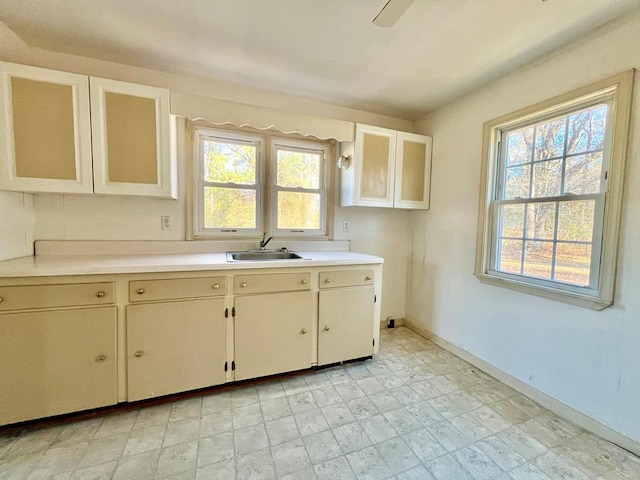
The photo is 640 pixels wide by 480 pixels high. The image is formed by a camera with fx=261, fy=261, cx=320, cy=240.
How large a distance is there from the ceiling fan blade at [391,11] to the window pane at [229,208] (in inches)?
63.4

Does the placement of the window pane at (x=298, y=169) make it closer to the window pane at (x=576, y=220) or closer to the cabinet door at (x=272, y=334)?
the cabinet door at (x=272, y=334)

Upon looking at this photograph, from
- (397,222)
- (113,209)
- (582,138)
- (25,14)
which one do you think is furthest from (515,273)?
(25,14)

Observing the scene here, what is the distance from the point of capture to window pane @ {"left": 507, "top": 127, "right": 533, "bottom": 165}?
1.96 m

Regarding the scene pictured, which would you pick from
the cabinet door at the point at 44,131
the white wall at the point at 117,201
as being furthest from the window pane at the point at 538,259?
the cabinet door at the point at 44,131

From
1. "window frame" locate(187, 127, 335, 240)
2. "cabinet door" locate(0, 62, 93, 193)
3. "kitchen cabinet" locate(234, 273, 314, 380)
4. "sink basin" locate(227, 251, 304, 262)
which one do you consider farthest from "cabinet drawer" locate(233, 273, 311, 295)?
"cabinet door" locate(0, 62, 93, 193)

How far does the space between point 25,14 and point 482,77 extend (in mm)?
3056

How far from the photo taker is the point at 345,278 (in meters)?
2.19

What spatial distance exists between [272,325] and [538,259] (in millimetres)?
2000

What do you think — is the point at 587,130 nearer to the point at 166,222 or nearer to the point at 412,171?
the point at 412,171

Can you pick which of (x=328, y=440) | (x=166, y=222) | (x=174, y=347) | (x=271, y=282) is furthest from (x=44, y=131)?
(x=328, y=440)

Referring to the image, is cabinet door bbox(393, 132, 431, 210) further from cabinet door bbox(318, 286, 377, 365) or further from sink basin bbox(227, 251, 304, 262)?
sink basin bbox(227, 251, 304, 262)

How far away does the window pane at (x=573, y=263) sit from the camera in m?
1.61

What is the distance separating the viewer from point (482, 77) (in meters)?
2.08

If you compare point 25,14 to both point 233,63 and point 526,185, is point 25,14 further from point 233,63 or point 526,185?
point 526,185
